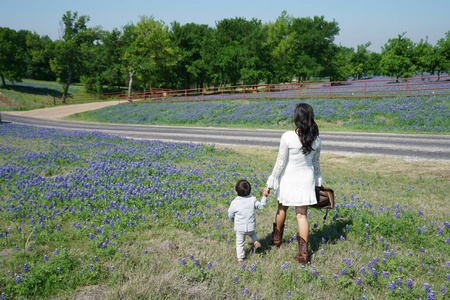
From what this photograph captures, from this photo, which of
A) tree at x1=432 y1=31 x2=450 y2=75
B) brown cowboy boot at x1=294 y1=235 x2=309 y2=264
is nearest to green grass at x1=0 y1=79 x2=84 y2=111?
brown cowboy boot at x1=294 y1=235 x2=309 y2=264

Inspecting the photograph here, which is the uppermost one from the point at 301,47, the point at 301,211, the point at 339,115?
the point at 301,47

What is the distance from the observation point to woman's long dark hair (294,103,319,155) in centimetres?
380

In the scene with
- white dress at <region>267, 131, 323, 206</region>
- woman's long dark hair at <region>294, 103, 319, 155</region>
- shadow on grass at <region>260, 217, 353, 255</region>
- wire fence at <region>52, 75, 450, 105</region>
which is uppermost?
wire fence at <region>52, 75, 450, 105</region>

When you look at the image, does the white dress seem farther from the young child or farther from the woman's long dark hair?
the young child

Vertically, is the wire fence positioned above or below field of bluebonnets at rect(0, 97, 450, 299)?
above

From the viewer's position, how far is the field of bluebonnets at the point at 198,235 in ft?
11.5

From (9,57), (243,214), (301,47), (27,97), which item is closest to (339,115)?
(243,214)

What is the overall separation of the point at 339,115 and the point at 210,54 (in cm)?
4001

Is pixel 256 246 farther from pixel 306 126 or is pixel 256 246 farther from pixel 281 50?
pixel 281 50

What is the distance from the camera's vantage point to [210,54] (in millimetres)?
55969

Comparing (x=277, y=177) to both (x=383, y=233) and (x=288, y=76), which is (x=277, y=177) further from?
(x=288, y=76)

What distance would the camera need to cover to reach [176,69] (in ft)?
204

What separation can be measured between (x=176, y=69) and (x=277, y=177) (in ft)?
202

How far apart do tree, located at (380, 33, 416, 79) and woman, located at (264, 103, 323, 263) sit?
52409 millimetres
